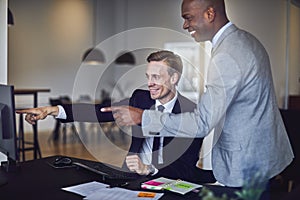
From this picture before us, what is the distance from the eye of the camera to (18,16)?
29.1ft

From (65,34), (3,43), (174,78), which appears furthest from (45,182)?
(65,34)

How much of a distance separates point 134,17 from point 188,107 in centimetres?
779

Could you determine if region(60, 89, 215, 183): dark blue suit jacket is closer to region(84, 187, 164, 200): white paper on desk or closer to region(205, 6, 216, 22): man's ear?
region(84, 187, 164, 200): white paper on desk

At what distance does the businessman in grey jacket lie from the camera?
156 centimetres

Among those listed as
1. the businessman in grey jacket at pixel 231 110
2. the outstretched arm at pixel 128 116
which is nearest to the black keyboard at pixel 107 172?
the businessman in grey jacket at pixel 231 110

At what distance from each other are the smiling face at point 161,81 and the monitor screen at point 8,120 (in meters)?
0.77

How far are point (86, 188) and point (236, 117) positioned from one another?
729 millimetres

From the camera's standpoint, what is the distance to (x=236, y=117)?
→ 1685 millimetres

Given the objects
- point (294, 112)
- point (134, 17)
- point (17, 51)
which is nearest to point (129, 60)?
point (134, 17)

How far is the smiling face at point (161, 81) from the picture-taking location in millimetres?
2188

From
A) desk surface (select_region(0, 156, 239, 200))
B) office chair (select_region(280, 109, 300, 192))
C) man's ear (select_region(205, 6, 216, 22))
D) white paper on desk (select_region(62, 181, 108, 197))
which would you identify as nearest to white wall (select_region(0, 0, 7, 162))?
desk surface (select_region(0, 156, 239, 200))

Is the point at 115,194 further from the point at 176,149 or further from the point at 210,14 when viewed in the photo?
the point at 210,14

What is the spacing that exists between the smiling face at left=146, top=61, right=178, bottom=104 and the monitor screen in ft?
2.51

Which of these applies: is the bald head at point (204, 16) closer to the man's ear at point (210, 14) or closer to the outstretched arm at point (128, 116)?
the man's ear at point (210, 14)
